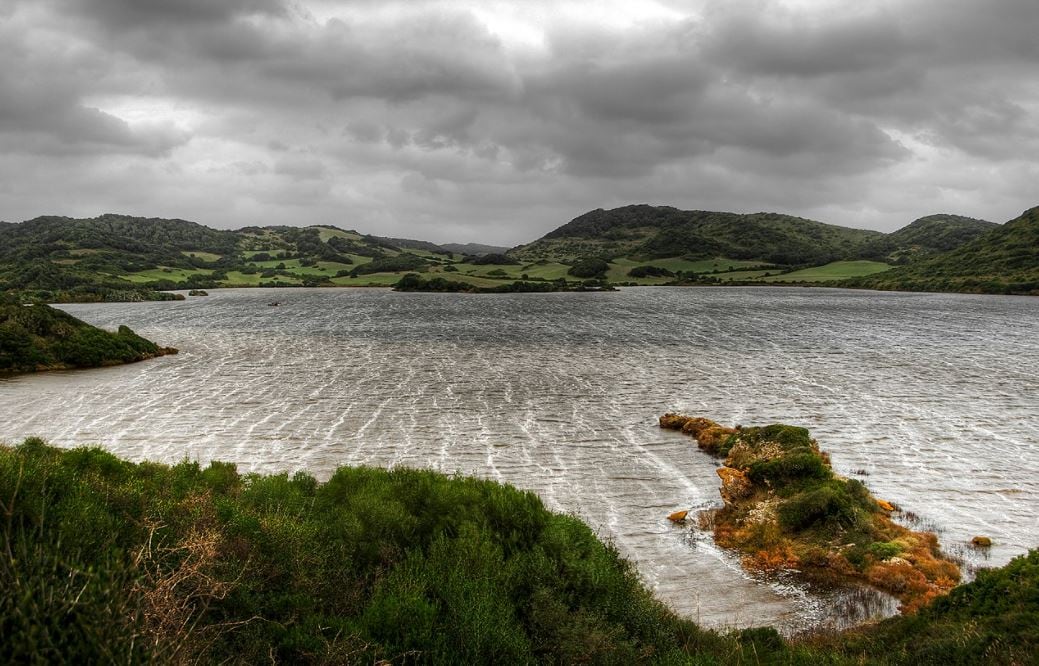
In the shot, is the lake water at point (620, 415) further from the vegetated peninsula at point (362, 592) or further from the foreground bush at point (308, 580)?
the foreground bush at point (308, 580)

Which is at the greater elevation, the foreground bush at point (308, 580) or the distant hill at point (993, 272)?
the distant hill at point (993, 272)

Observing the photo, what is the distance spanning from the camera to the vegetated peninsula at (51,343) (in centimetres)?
4381

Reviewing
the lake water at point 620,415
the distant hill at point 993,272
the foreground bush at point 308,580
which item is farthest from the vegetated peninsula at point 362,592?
the distant hill at point 993,272

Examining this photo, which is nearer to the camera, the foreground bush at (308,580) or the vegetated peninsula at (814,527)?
the foreground bush at (308,580)

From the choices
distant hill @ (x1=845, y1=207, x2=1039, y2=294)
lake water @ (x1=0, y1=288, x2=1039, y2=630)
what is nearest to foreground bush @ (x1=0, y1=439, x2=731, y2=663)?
lake water @ (x1=0, y1=288, x2=1039, y2=630)

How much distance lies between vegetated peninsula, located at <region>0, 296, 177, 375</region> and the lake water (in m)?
2.97

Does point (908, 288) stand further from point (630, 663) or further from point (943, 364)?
point (630, 663)

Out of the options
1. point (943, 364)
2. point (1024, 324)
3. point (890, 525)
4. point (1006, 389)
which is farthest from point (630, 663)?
point (1024, 324)

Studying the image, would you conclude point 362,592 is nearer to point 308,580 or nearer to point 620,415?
point 308,580

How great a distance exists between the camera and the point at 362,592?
8.98 m

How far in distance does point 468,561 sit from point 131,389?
37617mm

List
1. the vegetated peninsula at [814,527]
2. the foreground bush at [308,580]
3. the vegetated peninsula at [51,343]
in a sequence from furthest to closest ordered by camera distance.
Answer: the vegetated peninsula at [51,343], the vegetated peninsula at [814,527], the foreground bush at [308,580]

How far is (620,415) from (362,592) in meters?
24.2

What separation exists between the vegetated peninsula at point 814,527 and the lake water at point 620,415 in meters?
1.04
